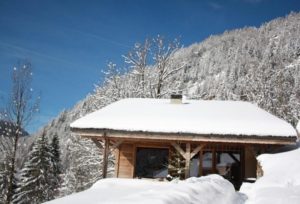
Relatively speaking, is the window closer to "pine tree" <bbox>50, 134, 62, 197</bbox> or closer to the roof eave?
the roof eave

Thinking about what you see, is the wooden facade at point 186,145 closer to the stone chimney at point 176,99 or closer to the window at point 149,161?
the stone chimney at point 176,99

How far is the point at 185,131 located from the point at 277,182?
182 inches

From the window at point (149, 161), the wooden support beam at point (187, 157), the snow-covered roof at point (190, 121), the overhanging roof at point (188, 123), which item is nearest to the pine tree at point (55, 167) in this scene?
the window at point (149, 161)

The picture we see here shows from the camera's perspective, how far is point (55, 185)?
4172cm

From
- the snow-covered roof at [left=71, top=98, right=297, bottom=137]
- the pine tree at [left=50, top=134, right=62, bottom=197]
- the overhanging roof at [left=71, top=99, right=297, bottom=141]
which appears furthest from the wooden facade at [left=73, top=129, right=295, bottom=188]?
the pine tree at [left=50, top=134, right=62, bottom=197]

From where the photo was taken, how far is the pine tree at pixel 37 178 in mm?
37906

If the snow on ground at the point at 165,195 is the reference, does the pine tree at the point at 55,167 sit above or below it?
below

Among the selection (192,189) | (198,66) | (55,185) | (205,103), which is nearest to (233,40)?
(198,66)

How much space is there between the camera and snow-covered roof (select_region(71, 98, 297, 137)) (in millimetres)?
14758

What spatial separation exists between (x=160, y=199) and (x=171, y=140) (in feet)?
33.7

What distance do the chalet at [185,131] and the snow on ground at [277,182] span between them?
43.3 inches

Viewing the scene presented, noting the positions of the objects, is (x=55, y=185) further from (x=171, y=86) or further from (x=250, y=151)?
(x=250, y=151)

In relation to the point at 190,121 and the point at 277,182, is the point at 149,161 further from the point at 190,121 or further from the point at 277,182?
the point at 277,182

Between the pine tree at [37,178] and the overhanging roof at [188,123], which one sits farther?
the pine tree at [37,178]
